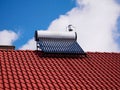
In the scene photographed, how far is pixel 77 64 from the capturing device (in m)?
11.5

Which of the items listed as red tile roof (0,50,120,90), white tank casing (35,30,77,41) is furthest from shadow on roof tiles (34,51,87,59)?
white tank casing (35,30,77,41)

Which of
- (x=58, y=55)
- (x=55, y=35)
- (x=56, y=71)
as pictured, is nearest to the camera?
(x=56, y=71)

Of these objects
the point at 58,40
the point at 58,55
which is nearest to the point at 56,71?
the point at 58,55

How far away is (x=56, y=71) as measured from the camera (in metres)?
10.4

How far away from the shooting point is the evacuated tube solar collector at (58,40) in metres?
13.1

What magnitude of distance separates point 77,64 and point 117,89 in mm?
2373

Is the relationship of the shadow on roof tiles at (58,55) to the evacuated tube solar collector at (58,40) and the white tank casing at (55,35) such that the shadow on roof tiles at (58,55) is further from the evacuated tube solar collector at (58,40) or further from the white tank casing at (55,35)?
the white tank casing at (55,35)

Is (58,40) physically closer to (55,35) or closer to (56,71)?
(55,35)

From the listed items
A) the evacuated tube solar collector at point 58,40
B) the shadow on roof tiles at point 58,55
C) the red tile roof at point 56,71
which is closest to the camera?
the red tile roof at point 56,71

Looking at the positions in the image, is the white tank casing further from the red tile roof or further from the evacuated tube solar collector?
the red tile roof

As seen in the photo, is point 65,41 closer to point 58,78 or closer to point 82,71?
point 82,71

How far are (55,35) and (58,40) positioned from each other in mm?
271

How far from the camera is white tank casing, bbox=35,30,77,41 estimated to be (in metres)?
13.7

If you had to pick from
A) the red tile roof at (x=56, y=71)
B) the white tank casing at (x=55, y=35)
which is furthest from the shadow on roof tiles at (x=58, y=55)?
the white tank casing at (x=55, y=35)
